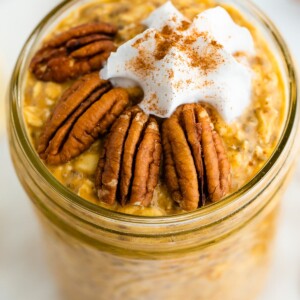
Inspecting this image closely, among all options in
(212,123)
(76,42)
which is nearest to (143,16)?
(76,42)

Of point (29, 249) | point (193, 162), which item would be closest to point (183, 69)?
point (193, 162)

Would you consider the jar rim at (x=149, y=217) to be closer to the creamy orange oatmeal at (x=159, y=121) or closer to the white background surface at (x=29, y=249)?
the creamy orange oatmeal at (x=159, y=121)

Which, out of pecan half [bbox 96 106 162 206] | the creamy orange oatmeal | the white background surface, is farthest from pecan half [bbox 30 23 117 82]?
the white background surface

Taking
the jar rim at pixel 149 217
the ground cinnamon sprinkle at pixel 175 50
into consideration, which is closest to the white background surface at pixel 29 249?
the jar rim at pixel 149 217

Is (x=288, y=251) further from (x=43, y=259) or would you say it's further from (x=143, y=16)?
(x=143, y=16)

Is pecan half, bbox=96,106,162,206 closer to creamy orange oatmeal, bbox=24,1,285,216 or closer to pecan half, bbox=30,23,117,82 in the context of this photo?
creamy orange oatmeal, bbox=24,1,285,216

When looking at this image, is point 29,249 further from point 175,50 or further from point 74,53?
point 175,50

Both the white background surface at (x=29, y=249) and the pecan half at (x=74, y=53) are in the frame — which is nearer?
the pecan half at (x=74, y=53)
